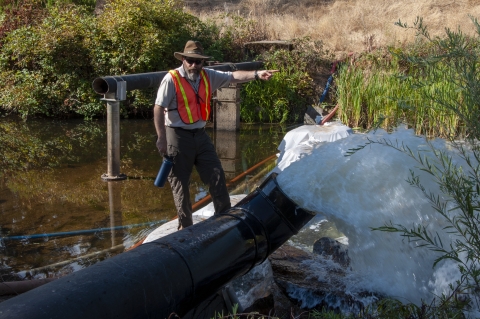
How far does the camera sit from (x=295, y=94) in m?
12.8

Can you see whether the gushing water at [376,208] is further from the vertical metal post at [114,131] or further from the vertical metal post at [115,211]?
the vertical metal post at [114,131]

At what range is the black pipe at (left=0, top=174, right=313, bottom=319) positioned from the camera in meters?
2.67

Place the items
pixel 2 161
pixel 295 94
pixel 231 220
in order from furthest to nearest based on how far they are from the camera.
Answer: pixel 295 94
pixel 2 161
pixel 231 220

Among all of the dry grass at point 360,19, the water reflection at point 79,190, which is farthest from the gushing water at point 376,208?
the dry grass at point 360,19

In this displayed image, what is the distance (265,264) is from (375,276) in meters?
0.87

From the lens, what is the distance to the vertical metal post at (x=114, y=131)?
24.1 ft

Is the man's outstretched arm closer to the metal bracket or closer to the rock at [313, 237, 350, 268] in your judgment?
the rock at [313, 237, 350, 268]

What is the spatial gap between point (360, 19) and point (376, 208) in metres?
13.0

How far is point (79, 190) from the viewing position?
735cm

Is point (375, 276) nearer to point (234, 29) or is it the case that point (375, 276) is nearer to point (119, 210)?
point (119, 210)

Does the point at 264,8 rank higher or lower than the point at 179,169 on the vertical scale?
higher

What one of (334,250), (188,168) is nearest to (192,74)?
(188,168)

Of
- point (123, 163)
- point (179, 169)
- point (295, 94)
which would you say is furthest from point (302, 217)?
point (295, 94)

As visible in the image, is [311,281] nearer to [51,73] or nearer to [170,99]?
[170,99]
